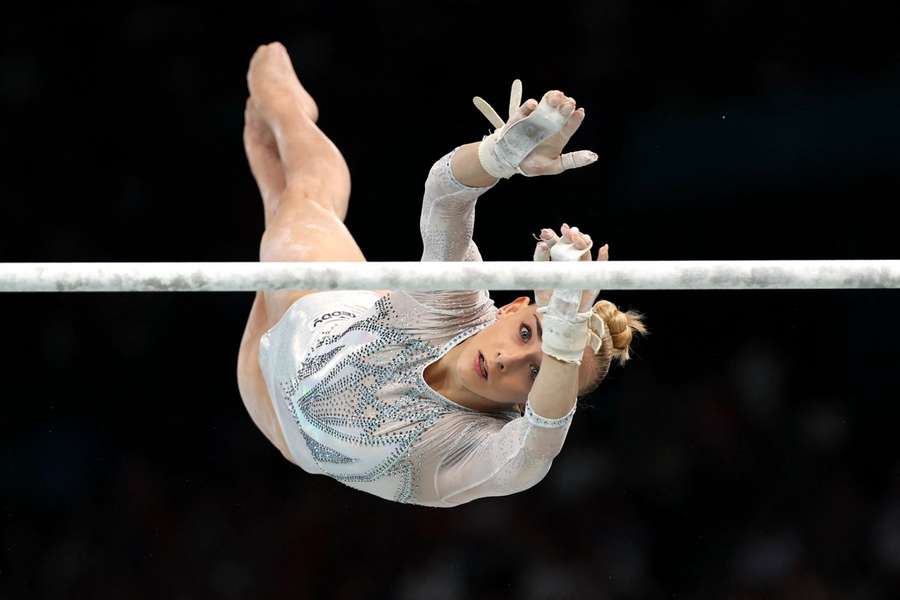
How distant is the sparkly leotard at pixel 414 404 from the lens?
7.85 feet

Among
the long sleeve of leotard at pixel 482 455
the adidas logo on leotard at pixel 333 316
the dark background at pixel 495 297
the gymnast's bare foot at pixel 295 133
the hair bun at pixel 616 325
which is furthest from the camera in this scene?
the dark background at pixel 495 297

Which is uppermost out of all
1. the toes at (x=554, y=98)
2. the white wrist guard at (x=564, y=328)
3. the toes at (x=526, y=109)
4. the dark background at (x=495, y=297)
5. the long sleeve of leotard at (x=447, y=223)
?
the toes at (x=554, y=98)

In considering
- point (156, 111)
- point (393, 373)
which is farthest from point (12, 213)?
point (393, 373)

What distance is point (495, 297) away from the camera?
11.9ft

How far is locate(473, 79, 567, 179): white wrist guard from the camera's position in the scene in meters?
2.14

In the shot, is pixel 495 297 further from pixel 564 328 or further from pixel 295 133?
pixel 564 328

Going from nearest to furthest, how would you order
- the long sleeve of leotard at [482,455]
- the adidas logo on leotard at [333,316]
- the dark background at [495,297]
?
the long sleeve of leotard at [482,455]
the adidas logo on leotard at [333,316]
the dark background at [495,297]

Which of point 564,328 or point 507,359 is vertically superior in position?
point 564,328

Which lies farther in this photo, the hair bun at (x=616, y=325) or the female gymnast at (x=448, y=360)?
the hair bun at (x=616, y=325)

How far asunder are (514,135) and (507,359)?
1.40 ft

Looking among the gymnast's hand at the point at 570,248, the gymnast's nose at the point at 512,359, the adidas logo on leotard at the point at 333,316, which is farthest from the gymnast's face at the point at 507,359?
the adidas logo on leotard at the point at 333,316

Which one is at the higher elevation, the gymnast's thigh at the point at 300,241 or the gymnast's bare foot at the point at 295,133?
the gymnast's bare foot at the point at 295,133

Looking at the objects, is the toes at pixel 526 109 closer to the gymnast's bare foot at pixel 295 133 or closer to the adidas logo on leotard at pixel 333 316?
the adidas logo on leotard at pixel 333 316

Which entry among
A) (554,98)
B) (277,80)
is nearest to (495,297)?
(277,80)
